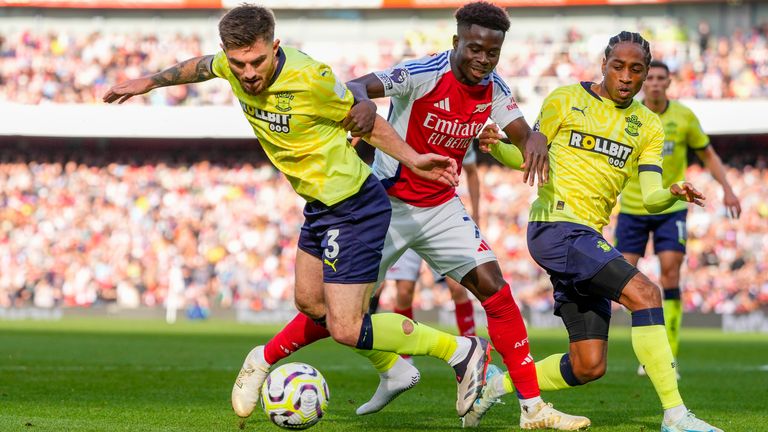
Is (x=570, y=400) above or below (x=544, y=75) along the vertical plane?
below

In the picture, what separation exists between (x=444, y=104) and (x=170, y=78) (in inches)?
68.2

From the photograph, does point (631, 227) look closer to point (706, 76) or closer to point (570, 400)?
point (570, 400)

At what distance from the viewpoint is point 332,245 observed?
636 centimetres

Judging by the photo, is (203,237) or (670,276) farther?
(203,237)

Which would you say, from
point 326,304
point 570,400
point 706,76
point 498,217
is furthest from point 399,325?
point 706,76

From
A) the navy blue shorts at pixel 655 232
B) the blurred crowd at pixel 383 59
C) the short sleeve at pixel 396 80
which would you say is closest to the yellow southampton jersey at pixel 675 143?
the navy blue shorts at pixel 655 232

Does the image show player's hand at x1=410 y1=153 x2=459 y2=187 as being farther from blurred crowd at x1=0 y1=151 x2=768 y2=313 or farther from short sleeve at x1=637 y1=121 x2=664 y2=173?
blurred crowd at x1=0 y1=151 x2=768 y2=313

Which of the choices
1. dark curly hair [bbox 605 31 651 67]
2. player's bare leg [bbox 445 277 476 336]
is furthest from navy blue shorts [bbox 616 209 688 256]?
dark curly hair [bbox 605 31 651 67]

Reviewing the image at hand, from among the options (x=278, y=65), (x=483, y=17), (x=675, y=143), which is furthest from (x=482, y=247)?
(x=675, y=143)

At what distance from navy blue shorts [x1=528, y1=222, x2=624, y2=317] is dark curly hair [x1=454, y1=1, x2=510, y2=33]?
1244 mm

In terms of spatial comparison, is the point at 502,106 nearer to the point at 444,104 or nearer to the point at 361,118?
the point at 444,104

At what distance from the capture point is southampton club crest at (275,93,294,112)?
6.16m

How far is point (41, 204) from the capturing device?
99.0 ft

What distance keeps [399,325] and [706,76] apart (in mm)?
23951
